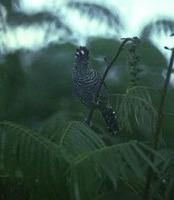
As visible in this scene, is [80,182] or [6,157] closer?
[80,182]

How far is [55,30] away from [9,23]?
30 centimetres

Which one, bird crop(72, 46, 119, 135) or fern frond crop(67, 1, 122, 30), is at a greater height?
bird crop(72, 46, 119, 135)

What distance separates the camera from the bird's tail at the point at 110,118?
4.73ft

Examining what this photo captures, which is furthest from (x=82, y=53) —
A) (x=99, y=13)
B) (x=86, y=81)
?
(x=99, y=13)

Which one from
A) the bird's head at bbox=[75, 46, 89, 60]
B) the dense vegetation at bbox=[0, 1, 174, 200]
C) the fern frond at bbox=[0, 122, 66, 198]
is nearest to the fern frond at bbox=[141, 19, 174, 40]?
the dense vegetation at bbox=[0, 1, 174, 200]

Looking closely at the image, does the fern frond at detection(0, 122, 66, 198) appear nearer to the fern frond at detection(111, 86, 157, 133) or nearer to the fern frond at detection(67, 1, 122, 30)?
the fern frond at detection(111, 86, 157, 133)

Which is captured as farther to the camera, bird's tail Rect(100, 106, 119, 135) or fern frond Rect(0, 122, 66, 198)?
bird's tail Rect(100, 106, 119, 135)

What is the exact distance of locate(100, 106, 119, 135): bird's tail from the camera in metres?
1.44

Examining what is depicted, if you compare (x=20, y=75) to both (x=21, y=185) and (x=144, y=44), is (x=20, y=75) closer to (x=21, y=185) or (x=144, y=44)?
(x=144, y=44)

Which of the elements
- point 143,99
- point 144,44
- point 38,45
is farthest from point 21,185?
point 38,45

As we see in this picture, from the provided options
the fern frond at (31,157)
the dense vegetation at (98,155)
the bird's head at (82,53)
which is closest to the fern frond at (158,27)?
the dense vegetation at (98,155)

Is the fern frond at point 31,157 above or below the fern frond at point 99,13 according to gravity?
above

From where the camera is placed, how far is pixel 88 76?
1.52 metres

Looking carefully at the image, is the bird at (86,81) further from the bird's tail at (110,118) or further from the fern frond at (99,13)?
the fern frond at (99,13)
